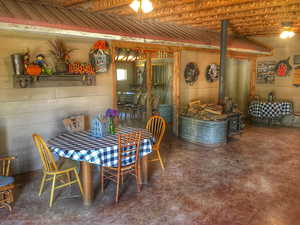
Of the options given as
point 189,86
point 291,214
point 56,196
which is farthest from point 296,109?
point 56,196

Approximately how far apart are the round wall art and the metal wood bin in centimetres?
114

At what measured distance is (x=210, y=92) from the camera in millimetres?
6898

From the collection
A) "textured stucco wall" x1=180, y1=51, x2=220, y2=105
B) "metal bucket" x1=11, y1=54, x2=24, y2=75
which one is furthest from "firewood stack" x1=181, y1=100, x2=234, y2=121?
"metal bucket" x1=11, y1=54, x2=24, y2=75

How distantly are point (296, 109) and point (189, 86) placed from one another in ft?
12.1

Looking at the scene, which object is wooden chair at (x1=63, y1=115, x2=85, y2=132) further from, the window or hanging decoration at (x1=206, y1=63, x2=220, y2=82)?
the window

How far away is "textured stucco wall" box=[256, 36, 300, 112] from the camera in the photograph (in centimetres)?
725

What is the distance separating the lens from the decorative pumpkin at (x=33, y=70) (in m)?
3.63

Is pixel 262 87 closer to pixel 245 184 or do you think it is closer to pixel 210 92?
pixel 210 92

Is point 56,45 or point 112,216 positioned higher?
point 56,45

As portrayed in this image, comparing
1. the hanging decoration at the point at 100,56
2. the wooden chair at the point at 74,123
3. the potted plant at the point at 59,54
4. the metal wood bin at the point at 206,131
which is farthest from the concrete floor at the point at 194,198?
the hanging decoration at the point at 100,56

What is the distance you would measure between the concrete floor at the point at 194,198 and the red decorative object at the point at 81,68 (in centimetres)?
183

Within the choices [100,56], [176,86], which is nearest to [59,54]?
[100,56]

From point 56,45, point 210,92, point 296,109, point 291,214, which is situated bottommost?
point 291,214

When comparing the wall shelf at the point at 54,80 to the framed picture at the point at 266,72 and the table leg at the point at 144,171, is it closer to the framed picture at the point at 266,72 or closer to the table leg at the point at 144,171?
the table leg at the point at 144,171
